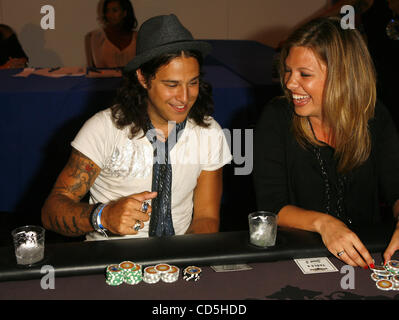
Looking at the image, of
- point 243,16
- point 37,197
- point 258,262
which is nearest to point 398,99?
point 258,262

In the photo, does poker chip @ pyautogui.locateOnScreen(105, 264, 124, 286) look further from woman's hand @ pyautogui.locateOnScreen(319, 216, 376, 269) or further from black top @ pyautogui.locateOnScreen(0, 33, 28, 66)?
black top @ pyautogui.locateOnScreen(0, 33, 28, 66)

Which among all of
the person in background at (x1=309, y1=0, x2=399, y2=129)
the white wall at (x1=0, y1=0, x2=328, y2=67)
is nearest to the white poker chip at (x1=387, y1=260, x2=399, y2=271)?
the person in background at (x1=309, y1=0, x2=399, y2=129)

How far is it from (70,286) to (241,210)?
2.46 m

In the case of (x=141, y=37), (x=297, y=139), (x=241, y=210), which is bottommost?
(x=241, y=210)


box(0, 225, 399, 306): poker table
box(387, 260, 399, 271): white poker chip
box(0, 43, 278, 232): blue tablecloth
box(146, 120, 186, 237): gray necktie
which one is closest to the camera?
box(0, 225, 399, 306): poker table

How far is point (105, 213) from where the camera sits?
1.41 metres

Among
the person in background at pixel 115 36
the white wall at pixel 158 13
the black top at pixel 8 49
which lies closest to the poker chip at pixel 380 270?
the person in background at pixel 115 36

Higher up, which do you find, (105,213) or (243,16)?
(243,16)

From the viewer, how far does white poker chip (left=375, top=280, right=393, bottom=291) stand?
1.08m

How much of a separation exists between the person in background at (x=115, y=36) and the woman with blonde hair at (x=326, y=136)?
10.6ft

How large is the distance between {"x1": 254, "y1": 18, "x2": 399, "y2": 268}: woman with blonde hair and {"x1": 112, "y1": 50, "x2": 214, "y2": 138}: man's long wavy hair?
0.27 metres

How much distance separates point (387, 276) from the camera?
112cm

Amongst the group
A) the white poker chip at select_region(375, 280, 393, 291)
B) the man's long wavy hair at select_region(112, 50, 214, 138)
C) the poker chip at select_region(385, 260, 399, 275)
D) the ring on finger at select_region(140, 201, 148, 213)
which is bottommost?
the white poker chip at select_region(375, 280, 393, 291)
